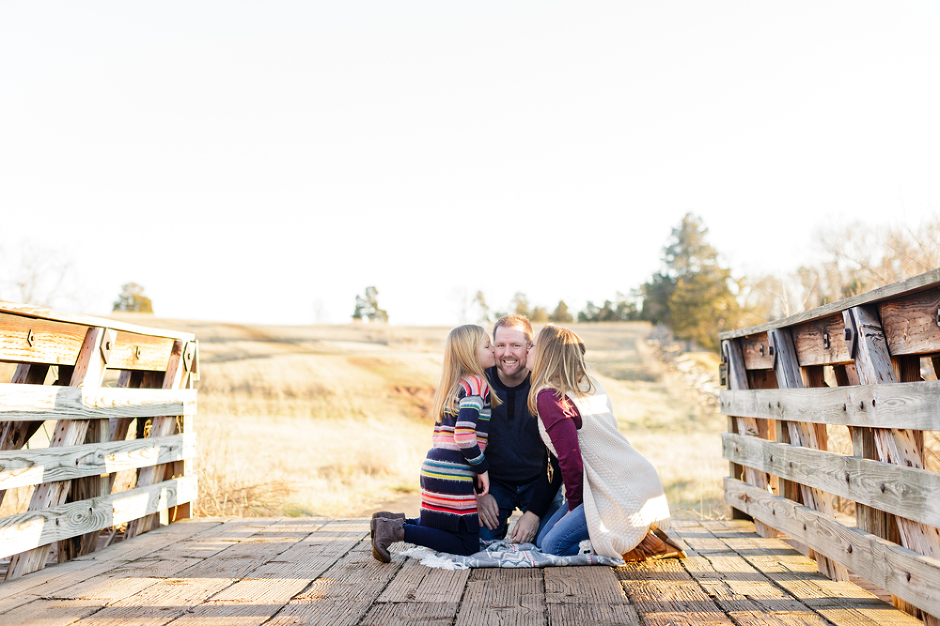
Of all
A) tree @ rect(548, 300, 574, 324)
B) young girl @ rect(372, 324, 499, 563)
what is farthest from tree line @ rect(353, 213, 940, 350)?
young girl @ rect(372, 324, 499, 563)

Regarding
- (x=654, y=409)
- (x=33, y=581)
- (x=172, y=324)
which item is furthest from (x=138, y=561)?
(x=172, y=324)

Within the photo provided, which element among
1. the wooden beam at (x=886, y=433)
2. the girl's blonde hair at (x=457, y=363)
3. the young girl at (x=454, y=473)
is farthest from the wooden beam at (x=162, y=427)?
the wooden beam at (x=886, y=433)

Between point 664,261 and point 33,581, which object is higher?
point 664,261

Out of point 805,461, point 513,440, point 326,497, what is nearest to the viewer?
point 805,461

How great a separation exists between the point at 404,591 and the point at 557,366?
4.92ft

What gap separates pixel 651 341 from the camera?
4159 centimetres

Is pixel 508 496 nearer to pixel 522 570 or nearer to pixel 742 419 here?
pixel 522 570

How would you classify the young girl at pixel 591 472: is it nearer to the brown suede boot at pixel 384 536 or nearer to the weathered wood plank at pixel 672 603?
the weathered wood plank at pixel 672 603

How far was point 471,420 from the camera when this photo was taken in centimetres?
377

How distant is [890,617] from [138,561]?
3898 mm

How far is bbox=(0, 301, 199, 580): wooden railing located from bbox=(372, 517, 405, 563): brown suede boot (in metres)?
1.81

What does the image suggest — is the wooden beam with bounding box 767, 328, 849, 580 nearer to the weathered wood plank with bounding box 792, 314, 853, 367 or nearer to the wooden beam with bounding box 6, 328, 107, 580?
the weathered wood plank with bounding box 792, 314, 853, 367

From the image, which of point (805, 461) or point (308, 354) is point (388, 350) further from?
point (805, 461)

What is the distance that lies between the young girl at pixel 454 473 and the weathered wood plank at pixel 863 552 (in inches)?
71.8
